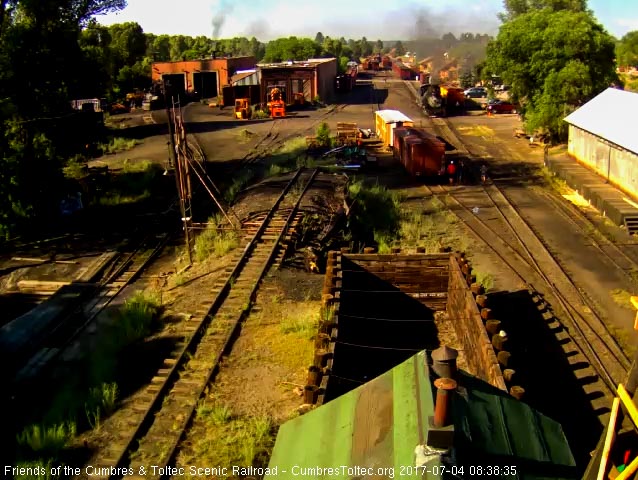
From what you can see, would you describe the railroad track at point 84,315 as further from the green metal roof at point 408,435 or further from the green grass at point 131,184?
the green metal roof at point 408,435

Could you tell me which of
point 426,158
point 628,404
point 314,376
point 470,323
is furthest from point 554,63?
point 628,404

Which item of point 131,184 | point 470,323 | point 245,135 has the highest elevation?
point 245,135

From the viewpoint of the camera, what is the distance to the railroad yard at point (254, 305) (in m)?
9.64

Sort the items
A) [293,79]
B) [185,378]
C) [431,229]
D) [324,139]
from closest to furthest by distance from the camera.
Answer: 1. [185,378]
2. [431,229]
3. [324,139]
4. [293,79]

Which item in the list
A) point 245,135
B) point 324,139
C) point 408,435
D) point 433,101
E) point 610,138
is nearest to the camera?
point 408,435

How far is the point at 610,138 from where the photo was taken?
2447 cm

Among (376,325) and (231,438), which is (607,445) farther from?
(376,325)

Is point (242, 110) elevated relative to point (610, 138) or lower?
elevated

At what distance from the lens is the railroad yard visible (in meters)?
9.64

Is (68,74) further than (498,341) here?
Yes

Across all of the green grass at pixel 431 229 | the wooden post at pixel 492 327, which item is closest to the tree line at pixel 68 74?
the green grass at pixel 431 229

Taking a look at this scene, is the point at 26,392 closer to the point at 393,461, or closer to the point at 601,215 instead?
the point at 393,461
